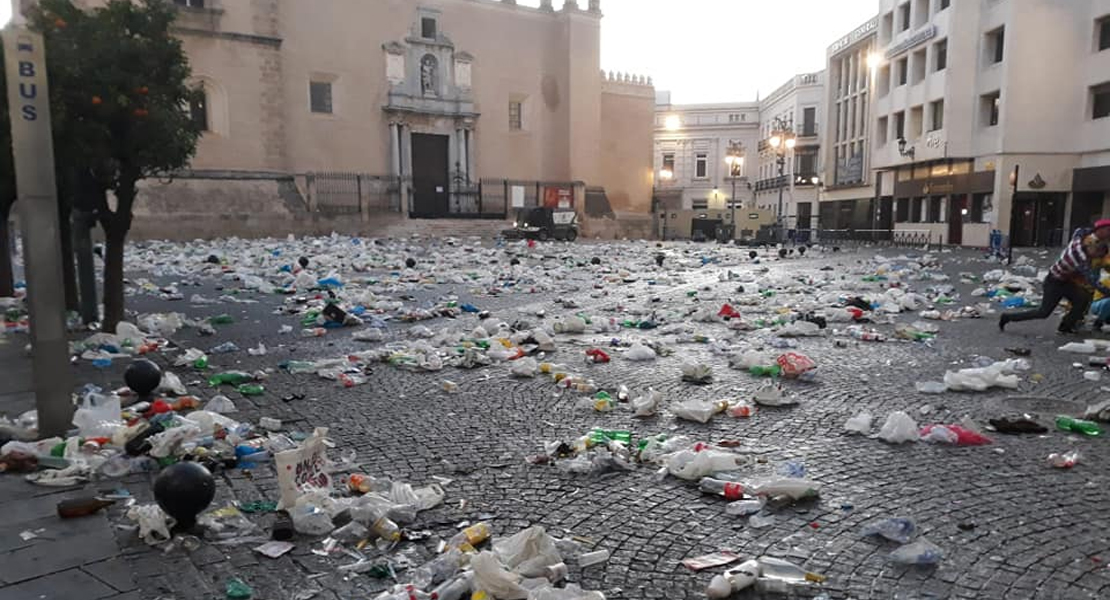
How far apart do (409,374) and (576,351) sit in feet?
5.69

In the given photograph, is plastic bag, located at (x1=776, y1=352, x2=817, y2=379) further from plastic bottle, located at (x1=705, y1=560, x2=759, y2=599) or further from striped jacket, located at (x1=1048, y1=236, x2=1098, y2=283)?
striped jacket, located at (x1=1048, y1=236, x2=1098, y2=283)

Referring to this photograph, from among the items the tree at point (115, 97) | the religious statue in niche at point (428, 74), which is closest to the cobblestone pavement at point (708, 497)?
the tree at point (115, 97)

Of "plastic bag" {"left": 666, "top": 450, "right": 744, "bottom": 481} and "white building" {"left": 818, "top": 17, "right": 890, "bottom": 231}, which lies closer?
"plastic bag" {"left": 666, "top": 450, "right": 744, "bottom": 481}

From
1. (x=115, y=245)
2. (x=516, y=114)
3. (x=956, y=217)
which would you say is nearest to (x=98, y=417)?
(x=115, y=245)

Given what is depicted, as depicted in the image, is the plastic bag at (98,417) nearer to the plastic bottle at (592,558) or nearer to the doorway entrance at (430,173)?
the plastic bottle at (592,558)

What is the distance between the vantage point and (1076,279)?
298 inches

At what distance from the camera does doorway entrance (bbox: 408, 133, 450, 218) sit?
35656 millimetres

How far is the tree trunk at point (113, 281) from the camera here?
6957 mm

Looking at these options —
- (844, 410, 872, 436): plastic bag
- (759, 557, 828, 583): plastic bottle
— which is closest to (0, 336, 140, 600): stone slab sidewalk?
(759, 557, 828, 583): plastic bottle

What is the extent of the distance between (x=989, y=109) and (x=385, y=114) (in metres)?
27.7

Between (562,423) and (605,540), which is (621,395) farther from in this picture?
(605,540)

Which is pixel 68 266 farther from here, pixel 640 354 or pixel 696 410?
pixel 696 410

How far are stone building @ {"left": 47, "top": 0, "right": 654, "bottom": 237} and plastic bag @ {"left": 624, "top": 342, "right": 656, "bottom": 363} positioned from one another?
24967 mm

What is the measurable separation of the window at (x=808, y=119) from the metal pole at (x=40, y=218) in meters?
53.4
